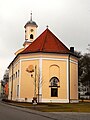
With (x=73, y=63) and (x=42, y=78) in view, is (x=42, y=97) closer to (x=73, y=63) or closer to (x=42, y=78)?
(x=42, y=78)

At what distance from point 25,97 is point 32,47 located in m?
10.6

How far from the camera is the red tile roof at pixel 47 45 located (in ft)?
201

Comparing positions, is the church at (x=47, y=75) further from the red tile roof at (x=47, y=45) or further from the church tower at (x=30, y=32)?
the church tower at (x=30, y=32)

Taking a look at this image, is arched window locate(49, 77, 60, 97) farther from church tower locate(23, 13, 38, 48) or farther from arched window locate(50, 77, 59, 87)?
church tower locate(23, 13, 38, 48)

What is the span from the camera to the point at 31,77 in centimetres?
6166

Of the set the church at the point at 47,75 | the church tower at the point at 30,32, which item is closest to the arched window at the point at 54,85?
the church at the point at 47,75

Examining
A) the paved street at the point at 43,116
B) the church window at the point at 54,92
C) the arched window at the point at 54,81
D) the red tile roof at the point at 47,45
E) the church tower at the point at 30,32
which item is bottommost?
the paved street at the point at 43,116

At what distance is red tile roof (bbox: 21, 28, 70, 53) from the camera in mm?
61188

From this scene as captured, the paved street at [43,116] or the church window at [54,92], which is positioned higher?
the church window at [54,92]

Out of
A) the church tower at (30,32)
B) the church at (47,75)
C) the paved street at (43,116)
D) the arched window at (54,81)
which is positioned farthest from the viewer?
the church tower at (30,32)

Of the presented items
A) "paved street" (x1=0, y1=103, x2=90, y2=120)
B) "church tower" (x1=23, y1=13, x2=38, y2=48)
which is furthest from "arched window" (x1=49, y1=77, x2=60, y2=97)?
"paved street" (x1=0, y1=103, x2=90, y2=120)

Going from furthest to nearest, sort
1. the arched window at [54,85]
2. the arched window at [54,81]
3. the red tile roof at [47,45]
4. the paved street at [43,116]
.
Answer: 1. the red tile roof at [47,45]
2. the arched window at [54,81]
3. the arched window at [54,85]
4. the paved street at [43,116]

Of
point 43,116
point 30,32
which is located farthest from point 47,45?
point 43,116

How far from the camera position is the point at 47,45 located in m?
62.6
